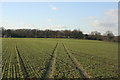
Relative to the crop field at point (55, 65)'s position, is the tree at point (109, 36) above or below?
above

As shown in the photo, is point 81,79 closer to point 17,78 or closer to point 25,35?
point 17,78

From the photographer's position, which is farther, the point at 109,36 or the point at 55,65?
the point at 109,36

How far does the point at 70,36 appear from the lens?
419ft

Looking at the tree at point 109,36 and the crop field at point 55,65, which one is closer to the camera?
the crop field at point 55,65

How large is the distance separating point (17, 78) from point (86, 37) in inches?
4588

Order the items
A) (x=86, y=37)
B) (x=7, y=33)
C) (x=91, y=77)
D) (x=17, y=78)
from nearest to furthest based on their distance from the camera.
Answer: (x=17, y=78) < (x=91, y=77) < (x=7, y=33) < (x=86, y=37)

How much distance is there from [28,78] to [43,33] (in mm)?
119813

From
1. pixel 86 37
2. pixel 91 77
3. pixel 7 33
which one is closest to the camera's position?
pixel 91 77

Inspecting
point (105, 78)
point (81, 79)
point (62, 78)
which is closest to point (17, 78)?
point (62, 78)

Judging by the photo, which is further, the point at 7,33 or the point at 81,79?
the point at 7,33

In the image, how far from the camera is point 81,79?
9383 millimetres

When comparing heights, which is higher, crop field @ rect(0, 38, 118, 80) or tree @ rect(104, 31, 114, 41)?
tree @ rect(104, 31, 114, 41)

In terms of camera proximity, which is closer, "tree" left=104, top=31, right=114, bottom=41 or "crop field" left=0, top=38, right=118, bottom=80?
"crop field" left=0, top=38, right=118, bottom=80

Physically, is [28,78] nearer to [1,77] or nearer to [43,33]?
[1,77]
